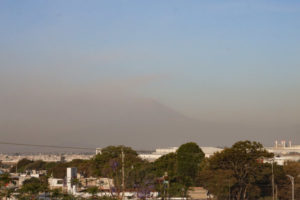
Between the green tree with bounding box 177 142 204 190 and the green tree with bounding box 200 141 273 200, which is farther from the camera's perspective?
the green tree with bounding box 177 142 204 190

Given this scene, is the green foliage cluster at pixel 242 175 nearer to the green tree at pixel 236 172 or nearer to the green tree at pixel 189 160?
the green tree at pixel 236 172

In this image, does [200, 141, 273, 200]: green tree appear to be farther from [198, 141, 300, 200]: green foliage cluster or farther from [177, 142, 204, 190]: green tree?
[177, 142, 204, 190]: green tree

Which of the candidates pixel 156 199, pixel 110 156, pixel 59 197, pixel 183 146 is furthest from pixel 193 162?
pixel 59 197

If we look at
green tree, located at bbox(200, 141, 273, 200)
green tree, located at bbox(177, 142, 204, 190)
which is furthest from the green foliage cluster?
green tree, located at bbox(177, 142, 204, 190)

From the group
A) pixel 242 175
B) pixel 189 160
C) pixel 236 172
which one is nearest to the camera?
pixel 242 175

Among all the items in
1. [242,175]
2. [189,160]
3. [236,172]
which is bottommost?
[242,175]

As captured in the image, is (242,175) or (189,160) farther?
(189,160)

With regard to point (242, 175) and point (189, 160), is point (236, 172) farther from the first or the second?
point (189, 160)

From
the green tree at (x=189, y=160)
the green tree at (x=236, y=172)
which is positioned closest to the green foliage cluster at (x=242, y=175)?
the green tree at (x=236, y=172)

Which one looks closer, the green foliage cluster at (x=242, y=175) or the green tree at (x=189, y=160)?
the green foliage cluster at (x=242, y=175)

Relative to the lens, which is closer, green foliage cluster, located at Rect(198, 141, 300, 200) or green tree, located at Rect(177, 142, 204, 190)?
green foliage cluster, located at Rect(198, 141, 300, 200)

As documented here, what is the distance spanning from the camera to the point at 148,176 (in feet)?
137

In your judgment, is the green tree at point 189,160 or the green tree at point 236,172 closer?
the green tree at point 236,172

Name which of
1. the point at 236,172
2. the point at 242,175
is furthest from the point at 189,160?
the point at 242,175
